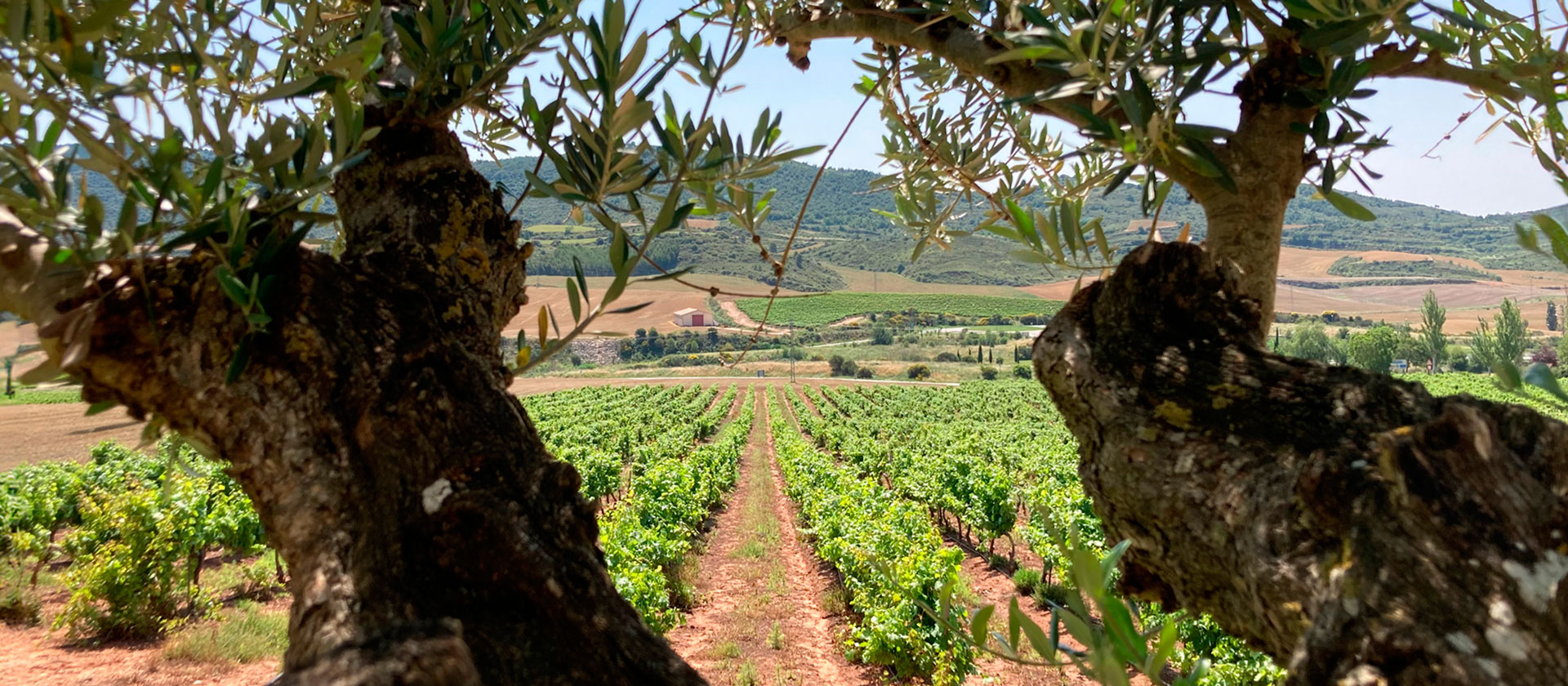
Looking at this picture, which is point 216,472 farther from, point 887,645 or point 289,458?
point 289,458

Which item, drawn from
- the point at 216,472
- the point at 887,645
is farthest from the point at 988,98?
the point at 216,472

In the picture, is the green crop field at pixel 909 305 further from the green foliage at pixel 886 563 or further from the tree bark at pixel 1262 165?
the tree bark at pixel 1262 165

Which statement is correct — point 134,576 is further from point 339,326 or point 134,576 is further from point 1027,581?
point 1027,581

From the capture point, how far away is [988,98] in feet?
7.50

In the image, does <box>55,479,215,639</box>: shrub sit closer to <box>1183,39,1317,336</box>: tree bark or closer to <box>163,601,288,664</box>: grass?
<box>163,601,288,664</box>: grass

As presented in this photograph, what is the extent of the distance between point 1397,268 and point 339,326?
178700 millimetres

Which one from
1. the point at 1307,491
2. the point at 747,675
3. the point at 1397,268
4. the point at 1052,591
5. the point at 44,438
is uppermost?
the point at 1397,268

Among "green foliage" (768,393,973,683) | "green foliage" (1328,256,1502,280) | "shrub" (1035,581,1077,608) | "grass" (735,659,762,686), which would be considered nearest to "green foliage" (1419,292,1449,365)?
"green foliage" (1328,256,1502,280)

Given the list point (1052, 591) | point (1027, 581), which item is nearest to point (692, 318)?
point (1027, 581)

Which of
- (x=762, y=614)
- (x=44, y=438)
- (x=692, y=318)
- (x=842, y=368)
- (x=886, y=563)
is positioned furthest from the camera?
(x=692, y=318)

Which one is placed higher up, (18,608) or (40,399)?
(18,608)

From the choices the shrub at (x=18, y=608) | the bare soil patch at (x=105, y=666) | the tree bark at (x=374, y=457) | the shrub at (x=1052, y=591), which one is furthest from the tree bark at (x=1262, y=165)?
the shrub at (x=18, y=608)

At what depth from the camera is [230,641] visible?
8.78 metres

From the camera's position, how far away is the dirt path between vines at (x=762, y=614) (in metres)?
9.39
